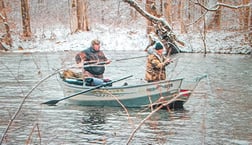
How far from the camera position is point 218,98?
13766 mm

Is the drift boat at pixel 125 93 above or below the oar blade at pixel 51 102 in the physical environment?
above

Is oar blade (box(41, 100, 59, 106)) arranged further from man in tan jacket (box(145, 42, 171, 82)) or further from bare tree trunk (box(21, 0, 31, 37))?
bare tree trunk (box(21, 0, 31, 37))

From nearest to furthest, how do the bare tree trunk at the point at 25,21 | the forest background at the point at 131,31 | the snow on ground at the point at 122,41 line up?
the snow on ground at the point at 122,41, the forest background at the point at 131,31, the bare tree trunk at the point at 25,21

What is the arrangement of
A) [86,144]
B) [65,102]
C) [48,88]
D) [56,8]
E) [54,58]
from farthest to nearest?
[56,8] < [54,58] < [48,88] < [65,102] < [86,144]

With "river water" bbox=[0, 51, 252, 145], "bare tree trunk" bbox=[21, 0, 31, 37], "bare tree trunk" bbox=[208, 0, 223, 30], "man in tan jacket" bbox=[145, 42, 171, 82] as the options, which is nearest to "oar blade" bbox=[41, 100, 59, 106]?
"river water" bbox=[0, 51, 252, 145]

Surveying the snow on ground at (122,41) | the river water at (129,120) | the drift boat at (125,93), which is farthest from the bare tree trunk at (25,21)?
the drift boat at (125,93)

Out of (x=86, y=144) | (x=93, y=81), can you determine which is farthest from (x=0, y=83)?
(x=86, y=144)

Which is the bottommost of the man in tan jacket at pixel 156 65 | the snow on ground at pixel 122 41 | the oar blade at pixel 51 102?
the snow on ground at pixel 122 41

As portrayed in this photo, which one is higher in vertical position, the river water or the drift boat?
the drift boat

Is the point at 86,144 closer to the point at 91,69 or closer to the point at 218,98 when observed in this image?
the point at 91,69

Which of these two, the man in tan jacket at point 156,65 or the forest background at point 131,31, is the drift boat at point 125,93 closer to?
the man in tan jacket at point 156,65

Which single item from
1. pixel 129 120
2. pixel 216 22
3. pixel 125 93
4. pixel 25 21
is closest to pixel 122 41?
pixel 25 21

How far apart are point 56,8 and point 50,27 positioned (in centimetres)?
1153

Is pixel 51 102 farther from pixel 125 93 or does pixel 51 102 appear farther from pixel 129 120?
pixel 129 120
